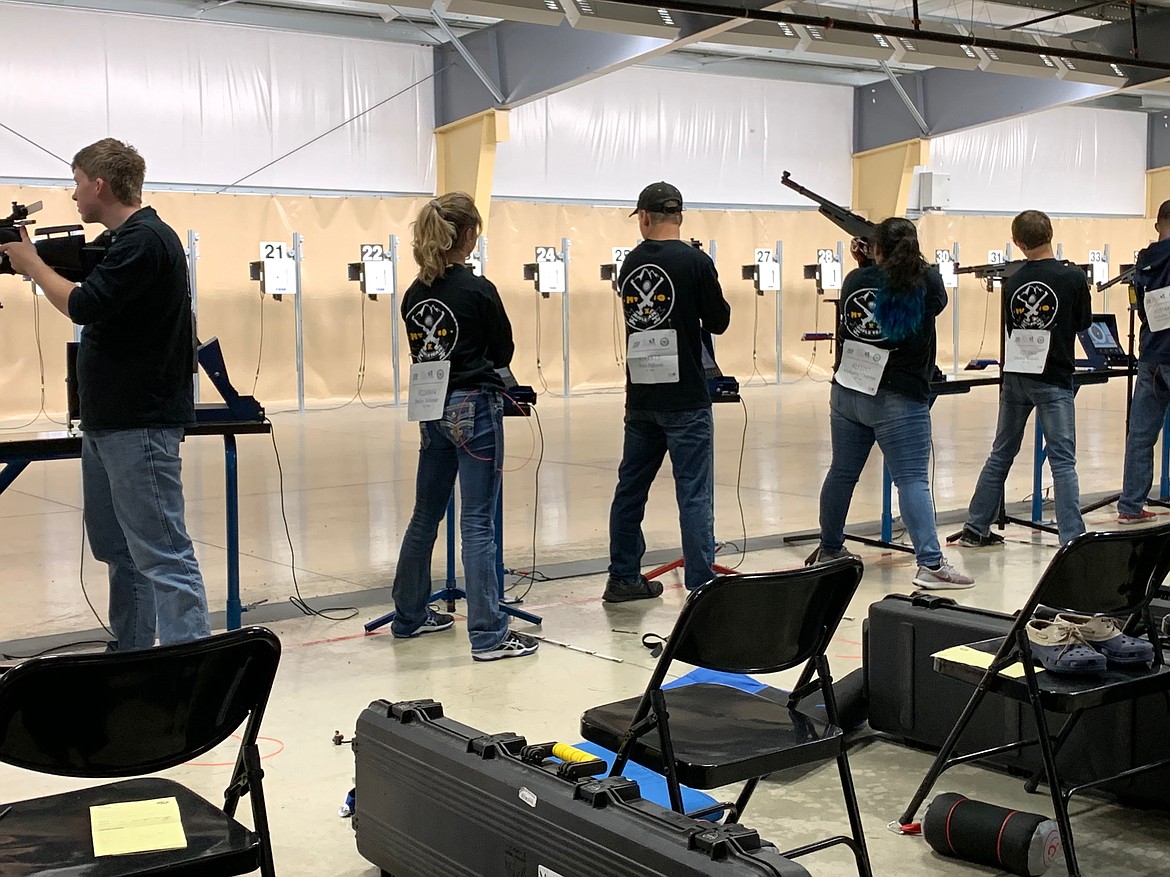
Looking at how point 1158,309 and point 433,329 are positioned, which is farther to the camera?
point 1158,309

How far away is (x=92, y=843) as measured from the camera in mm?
1854

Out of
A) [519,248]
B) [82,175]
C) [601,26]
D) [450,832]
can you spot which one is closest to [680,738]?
[450,832]

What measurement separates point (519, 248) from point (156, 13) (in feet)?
15.1

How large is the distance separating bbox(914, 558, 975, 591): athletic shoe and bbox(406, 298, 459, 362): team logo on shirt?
210 centimetres

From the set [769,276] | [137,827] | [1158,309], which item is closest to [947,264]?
[769,276]

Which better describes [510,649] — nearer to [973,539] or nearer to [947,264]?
[973,539]

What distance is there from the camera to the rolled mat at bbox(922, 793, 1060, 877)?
248 centimetres

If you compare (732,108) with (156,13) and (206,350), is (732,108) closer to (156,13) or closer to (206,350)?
(156,13)

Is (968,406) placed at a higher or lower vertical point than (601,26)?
lower

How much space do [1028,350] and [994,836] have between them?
3274mm

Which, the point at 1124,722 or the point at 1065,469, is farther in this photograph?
the point at 1065,469

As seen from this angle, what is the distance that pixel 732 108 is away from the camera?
1641 cm

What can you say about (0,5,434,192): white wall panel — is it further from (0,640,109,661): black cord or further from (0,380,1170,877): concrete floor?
(0,640,109,661): black cord

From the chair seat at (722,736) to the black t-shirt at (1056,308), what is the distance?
328cm
